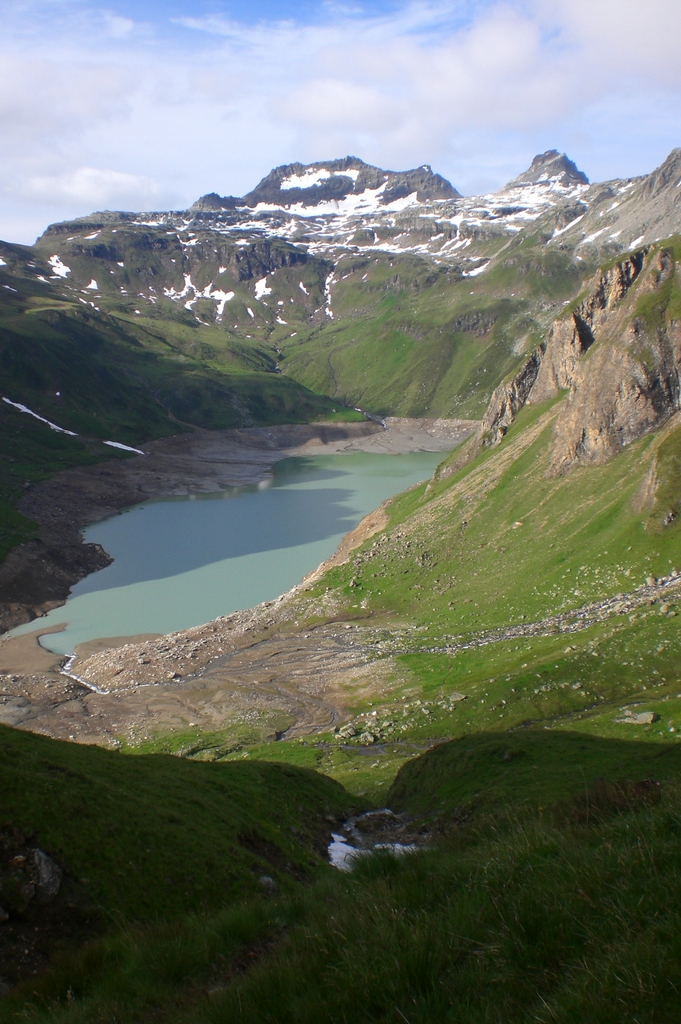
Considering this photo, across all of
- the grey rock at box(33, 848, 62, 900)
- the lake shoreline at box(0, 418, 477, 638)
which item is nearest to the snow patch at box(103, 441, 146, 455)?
the lake shoreline at box(0, 418, 477, 638)

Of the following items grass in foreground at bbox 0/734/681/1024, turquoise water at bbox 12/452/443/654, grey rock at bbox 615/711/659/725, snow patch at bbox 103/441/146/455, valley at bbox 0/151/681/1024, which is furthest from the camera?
snow patch at bbox 103/441/146/455

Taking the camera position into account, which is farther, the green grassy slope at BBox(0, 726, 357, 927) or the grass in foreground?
the green grassy slope at BBox(0, 726, 357, 927)

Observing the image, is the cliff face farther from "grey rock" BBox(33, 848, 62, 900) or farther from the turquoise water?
"grey rock" BBox(33, 848, 62, 900)

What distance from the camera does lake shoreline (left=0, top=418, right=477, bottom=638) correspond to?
270 feet

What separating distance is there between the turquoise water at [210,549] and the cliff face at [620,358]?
1595 inches

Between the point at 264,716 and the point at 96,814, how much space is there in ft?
102

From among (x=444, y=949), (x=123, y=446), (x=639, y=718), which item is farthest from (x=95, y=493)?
(x=444, y=949)

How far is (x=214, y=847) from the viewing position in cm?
1739

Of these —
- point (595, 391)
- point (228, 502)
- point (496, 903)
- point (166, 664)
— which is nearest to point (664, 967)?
point (496, 903)

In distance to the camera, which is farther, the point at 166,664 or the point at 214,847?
the point at 166,664

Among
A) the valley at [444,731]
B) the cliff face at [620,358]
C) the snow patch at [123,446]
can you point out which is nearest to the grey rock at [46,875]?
the valley at [444,731]

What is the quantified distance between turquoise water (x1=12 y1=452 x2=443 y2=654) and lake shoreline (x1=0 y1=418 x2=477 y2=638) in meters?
2.96

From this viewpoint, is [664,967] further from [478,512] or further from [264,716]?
[478,512]

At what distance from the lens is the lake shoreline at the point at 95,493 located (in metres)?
82.4
